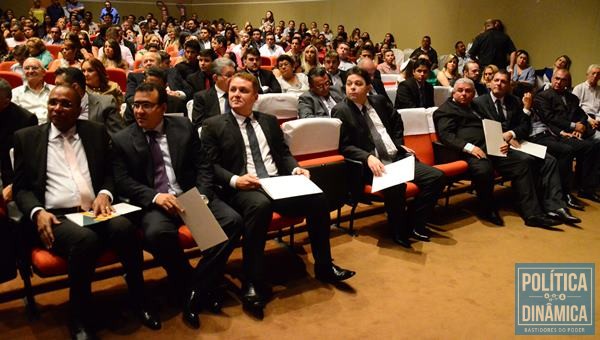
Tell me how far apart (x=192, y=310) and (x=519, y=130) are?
11.0 feet

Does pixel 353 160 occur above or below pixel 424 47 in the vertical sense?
below

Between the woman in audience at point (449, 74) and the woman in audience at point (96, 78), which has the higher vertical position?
the woman in audience at point (96, 78)

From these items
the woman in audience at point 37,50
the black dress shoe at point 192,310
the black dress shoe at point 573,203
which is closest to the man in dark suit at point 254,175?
the black dress shoe at point 192,310

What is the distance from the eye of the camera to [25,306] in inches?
98.4

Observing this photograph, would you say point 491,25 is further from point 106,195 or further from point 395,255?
point 106,195

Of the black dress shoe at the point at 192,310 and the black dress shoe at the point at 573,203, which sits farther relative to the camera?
the black dress shoe at the point at 573,203

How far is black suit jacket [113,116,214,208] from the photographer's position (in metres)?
2.50

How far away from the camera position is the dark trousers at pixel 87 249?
2131 millimetres


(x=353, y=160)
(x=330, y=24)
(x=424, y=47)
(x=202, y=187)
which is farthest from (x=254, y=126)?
(x=330, y=24)

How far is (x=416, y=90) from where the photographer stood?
4.77 meters

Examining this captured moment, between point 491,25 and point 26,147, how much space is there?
812 centimetres

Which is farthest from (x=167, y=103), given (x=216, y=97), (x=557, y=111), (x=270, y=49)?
(x=270, y=49)

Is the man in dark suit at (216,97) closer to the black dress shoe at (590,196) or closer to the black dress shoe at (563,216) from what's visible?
the black dress shoe at (563,216)

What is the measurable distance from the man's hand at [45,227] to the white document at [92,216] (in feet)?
0.31
